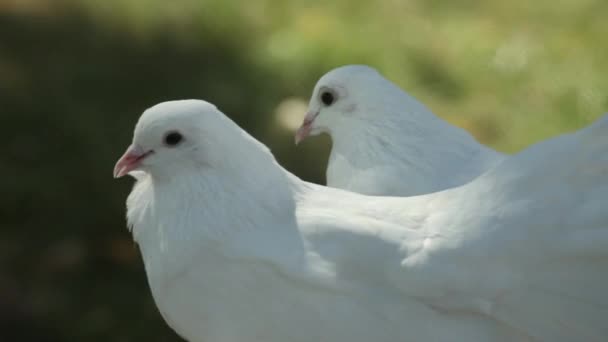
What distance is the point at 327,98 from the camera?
400cm

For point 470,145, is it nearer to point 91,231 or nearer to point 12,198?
point 91,231

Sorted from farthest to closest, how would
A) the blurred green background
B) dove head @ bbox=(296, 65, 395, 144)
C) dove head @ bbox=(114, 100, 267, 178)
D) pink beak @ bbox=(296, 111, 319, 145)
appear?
the blurred green background → pink beak @ bbox=(296, 111, 319, 145) → dove head @ bbox=(296, 65, 395, 144) → dove head @ bbox=(114, 100, 267, 178)

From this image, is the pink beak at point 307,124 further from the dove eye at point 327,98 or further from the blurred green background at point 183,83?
the blurred green background at point 183,83

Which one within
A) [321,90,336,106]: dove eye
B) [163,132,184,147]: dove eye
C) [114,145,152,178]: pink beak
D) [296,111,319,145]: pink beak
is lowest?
[114,145,152,178]: pink beak

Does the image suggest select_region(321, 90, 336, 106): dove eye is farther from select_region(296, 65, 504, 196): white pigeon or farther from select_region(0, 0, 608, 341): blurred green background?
select_region(0, 0, 608, 341): blurred green background

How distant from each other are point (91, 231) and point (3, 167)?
0.74 metres

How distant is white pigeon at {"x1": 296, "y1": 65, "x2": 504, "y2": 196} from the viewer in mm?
3684

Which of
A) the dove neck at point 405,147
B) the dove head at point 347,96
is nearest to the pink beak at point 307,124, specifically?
the dove head at point 347,96

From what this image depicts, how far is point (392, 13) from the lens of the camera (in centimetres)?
690

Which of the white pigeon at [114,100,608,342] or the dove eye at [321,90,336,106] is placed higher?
the dove eye at [321,90,336,106]

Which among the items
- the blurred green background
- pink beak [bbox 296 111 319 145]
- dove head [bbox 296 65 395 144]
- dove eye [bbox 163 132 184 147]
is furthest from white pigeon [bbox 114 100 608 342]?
the blurred green background

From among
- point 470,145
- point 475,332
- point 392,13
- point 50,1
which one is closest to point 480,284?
point 475,332

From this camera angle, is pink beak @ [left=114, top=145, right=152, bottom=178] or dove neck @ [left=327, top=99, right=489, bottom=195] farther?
dove neck @ [left=327, top=99, right=489, bottom=195]

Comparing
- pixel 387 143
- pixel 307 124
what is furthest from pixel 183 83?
pixel 387 143
